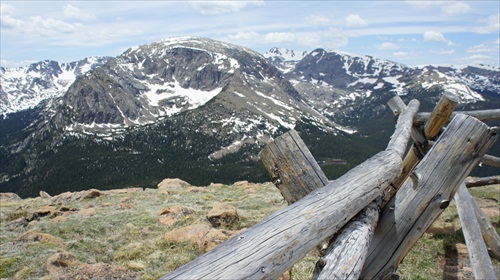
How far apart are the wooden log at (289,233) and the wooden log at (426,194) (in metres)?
0.36

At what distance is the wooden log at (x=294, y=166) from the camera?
159 inches

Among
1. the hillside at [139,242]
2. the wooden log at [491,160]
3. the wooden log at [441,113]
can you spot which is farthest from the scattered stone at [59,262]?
the wooden log at [491,160]

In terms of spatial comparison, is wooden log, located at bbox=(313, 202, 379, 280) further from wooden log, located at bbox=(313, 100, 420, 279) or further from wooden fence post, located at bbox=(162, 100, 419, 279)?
wooden fence post, located at bbox=(162, 100, 419, 279)

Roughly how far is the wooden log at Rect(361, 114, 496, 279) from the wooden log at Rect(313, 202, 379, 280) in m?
0.38

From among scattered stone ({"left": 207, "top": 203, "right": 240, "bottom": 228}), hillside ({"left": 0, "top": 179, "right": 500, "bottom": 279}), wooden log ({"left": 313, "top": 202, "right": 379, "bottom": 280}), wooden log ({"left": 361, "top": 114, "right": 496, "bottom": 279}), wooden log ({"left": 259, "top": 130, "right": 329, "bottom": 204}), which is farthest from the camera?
scattered stone ({"left": 207, "top": 203, "right": 240, "bottom": 228})

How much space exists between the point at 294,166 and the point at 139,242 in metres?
8.71

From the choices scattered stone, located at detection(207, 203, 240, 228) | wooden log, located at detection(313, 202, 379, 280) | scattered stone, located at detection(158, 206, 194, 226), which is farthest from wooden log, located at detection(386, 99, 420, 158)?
scattered stone, located at detection(158, 206, 194, 226)

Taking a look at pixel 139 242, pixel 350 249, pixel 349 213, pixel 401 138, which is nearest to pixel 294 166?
pixel 349 213

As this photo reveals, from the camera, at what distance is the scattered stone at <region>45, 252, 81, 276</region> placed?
8.55 meters

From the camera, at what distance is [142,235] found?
11906 mm

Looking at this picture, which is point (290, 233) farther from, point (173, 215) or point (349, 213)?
point (173, 215)

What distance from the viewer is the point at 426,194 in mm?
3840

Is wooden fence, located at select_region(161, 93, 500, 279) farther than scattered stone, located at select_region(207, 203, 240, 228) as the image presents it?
No

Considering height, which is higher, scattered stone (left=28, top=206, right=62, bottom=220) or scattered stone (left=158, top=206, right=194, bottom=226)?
scattered stone (left=158, top=206, right=194, bottom=226)
